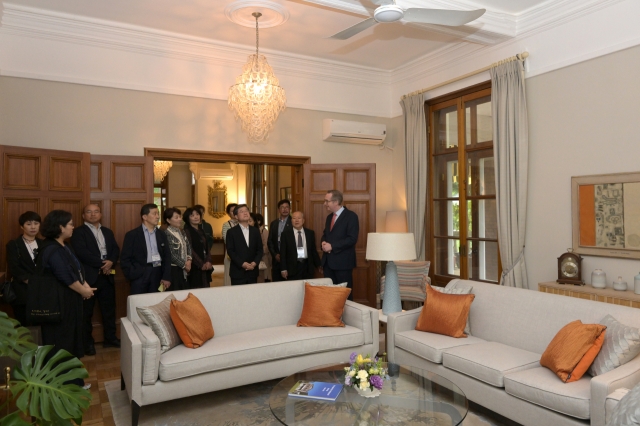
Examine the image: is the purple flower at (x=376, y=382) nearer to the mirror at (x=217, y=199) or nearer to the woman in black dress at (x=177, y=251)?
the woman in black dress at (x=177, y=251)

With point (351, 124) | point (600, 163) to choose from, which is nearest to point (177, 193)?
point (351, 124)

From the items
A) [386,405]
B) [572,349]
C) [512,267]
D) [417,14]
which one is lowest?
[386,405]

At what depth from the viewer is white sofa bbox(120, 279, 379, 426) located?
3.51 meters

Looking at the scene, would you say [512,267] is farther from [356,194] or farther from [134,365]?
[134,365]

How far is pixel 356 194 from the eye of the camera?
7.08 m

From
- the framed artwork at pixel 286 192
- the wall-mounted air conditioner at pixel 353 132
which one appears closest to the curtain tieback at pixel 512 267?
the wall-mounted air conditioner at pixel 353 132

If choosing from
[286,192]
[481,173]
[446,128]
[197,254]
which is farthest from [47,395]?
[286,192]

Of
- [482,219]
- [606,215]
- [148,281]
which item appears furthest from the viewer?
[482,219]

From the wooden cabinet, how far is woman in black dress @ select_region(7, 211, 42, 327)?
16.5 feet

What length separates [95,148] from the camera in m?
5.73

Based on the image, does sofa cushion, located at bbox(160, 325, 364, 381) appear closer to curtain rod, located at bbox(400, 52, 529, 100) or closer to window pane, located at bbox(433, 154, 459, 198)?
window pane, located at bbox(433, 154, 459, 198)

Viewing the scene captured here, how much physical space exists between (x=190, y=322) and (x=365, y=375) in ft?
5.25

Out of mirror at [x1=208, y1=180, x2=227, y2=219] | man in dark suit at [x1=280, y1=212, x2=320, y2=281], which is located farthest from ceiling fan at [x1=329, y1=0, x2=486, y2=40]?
mirror at [x1=208, y1=180, x2=227, y2=219]

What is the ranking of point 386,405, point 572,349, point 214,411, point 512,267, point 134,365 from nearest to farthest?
1. point 386,405
2. point 572,349
3. point 134,365
4. point 214,411
5. point 512,267
